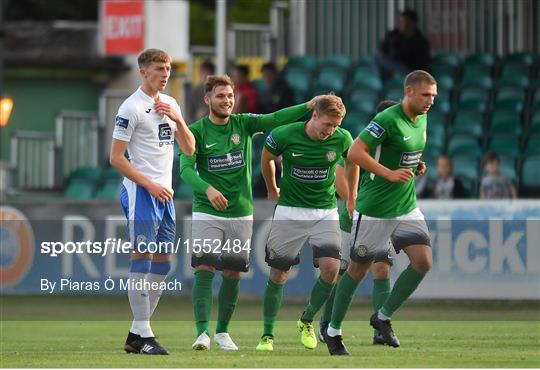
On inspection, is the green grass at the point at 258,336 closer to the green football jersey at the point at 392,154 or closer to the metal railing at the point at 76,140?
the green football jersey at the point at 392,154

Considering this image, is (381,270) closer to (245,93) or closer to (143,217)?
(143,217)

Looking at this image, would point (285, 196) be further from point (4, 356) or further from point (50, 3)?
point (50, 3)

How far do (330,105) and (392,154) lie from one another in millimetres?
738

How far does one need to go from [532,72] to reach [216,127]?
1038 centimetres

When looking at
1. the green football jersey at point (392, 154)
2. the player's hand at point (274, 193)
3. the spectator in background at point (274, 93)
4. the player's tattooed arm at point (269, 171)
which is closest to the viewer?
the green football jersey at point (392, 154)

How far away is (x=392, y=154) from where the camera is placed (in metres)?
12.5

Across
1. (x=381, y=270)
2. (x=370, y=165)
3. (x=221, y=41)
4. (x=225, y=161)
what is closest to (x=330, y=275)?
(x=370, y=165)

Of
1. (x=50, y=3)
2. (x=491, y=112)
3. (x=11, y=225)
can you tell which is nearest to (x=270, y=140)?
(x=11, y=225)

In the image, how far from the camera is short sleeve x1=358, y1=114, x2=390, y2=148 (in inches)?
481

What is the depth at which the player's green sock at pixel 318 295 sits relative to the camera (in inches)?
492

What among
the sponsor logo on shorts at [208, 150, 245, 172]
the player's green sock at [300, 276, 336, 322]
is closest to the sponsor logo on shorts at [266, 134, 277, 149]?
the sponsor logo on shorts at [208, 150, 245, 172]

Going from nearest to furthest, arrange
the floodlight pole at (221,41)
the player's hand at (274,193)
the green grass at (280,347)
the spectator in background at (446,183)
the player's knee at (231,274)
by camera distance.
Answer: the green grass at (280,347) < the player's knee at (231,274) < the player's hand at (274,193) < the spectator in background at (446,183) < the floodlight pole at (221,41)

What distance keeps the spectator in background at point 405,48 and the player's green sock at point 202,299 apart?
9815 millimetres

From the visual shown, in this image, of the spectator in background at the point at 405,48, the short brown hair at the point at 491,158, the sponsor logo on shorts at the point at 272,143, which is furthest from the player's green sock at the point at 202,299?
the spectator in background at the point at 405,48
